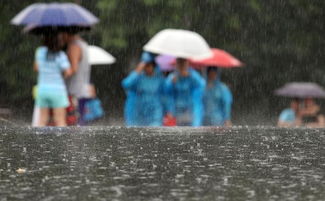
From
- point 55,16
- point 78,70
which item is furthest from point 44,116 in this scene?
point 55,16

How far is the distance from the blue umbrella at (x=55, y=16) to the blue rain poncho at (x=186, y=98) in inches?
55.6

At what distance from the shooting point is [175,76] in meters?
11.3

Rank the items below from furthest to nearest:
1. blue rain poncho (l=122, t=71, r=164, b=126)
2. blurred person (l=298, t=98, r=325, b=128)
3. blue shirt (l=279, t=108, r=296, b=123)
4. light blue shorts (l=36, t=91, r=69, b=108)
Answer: blurred person (l=298, t=98, r=325, b=128), blue shirt (l=279, t=108, r=296, b=123), blue rain poncho (l=122, t=71, r=164, b=126), light blue shorts (l=36, t=91, r=69, b=108)

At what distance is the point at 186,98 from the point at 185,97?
0.01 meters

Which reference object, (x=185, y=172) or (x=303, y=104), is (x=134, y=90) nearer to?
(x=303, y=104)

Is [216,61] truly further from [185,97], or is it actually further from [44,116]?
[44,116]

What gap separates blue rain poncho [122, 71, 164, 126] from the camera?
11367mm

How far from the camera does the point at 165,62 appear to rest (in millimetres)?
13469

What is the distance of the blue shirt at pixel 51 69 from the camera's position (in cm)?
1016

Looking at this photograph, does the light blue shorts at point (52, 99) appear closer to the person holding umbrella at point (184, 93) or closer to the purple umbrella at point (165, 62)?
the person holding umbrella at point (184, 93)

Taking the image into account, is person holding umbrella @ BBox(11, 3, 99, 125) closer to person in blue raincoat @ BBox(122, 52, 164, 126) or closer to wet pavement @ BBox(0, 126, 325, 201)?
person in blue raincoat @ BBox(122, 52, 164, 126)

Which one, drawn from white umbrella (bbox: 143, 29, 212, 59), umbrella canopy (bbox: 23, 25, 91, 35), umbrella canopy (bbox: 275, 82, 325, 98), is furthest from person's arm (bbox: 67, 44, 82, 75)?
umbrella canopy (bbox: 275, 82, 325, 98)

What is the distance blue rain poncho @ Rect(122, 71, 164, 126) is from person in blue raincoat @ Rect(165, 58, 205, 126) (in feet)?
0.60

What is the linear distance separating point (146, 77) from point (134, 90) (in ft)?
0.63
